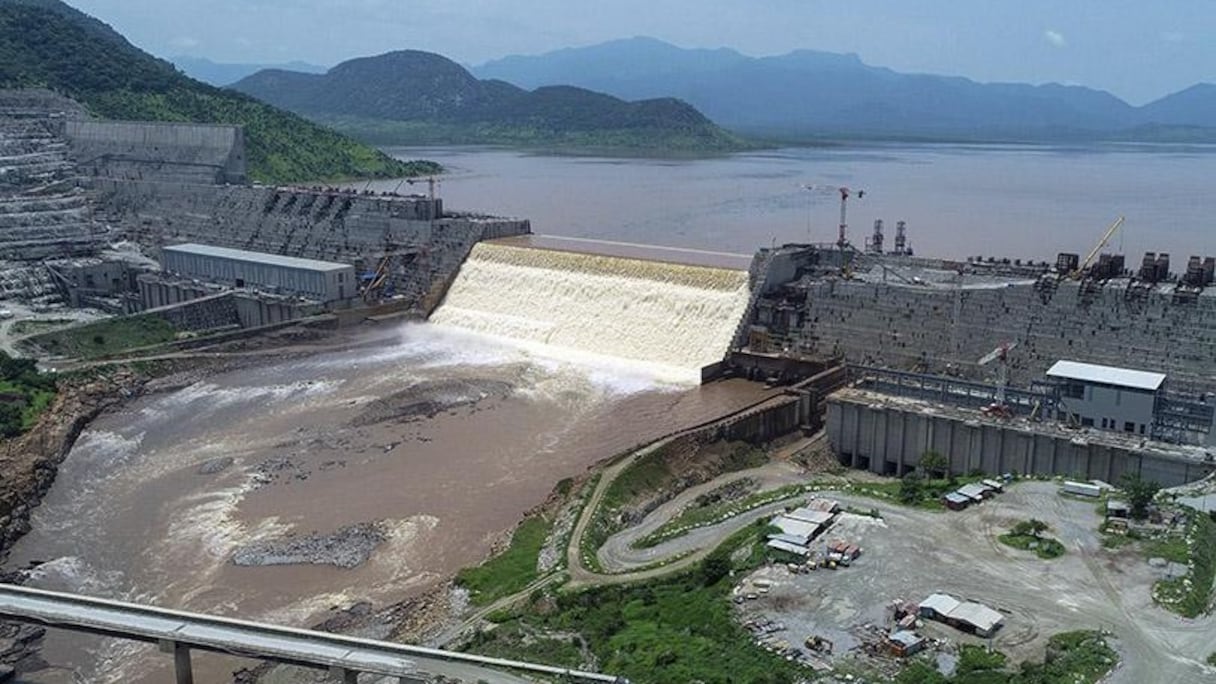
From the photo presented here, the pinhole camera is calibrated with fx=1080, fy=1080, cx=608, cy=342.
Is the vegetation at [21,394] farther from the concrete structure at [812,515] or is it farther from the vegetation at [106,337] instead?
the concrete structure at [812,515]

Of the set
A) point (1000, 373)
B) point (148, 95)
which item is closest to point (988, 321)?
point (1000, 373)

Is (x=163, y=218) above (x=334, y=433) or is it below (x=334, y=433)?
above

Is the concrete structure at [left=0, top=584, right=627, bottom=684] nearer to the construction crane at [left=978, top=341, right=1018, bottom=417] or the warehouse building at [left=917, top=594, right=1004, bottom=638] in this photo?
the warehouse building at [left=917, top=594, right=1004, bottom=638]

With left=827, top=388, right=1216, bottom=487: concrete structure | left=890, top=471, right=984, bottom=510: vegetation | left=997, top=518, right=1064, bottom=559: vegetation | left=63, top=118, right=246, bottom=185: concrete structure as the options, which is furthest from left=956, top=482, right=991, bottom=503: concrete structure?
left=63, top=118, right=246, bottom=185: concrete structure

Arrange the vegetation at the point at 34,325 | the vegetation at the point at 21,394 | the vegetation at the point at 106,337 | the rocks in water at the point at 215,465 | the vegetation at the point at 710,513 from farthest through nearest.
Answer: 1. the vegetation at the point at 34,325
2. the vegetation at the point at 106,337
3. the vegetation at the point at 21,394
4. the rocks in water at the point at 215,465
5. the vegetation at the point at 710,513

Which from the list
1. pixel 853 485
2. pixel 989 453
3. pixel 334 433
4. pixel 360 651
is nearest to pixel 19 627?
pixel 360 651

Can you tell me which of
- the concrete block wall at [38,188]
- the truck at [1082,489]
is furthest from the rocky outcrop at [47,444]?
the truck at [1082,489]

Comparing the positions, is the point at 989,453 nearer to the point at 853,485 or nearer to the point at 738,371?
the point at 853,485
